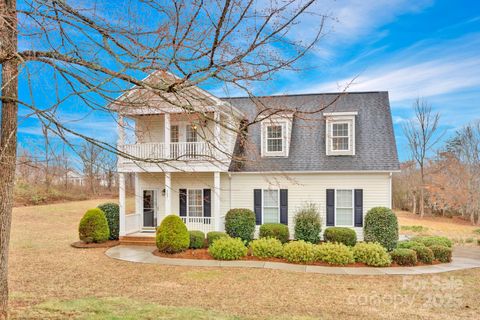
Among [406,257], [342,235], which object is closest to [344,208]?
[342,235]

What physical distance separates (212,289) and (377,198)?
9.20 metres

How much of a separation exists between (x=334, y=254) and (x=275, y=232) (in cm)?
312

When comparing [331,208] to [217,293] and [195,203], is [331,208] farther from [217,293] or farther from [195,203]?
[217,293]

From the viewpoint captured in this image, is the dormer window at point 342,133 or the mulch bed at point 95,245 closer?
the mulch bed at point 95,245

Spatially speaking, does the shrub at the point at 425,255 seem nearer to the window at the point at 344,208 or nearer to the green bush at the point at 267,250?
the window at the point at 344,208

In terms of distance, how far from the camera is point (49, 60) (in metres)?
4.93

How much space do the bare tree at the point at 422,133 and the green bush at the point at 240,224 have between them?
23.9 metres

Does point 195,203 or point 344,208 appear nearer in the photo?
point 344,208

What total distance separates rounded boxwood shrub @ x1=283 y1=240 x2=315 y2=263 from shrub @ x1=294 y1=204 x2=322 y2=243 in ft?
6.94

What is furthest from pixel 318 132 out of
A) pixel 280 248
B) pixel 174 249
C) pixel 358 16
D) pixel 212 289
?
pixel 358 16

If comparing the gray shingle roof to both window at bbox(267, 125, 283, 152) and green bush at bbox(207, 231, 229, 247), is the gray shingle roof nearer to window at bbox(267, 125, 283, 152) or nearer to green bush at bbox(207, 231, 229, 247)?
window at bbox(267, 125, 283, 152)

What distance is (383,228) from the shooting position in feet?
45.2

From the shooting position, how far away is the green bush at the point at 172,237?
521 inches

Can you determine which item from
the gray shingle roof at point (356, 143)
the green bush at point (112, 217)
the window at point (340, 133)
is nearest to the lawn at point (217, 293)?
the green bush at point (112, 217)
